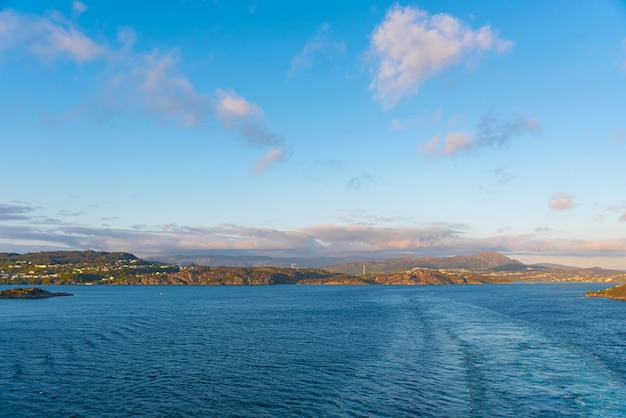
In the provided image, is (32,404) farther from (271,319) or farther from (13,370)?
(271,319)

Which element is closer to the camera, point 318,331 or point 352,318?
point 318,331

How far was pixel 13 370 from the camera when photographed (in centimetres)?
5194

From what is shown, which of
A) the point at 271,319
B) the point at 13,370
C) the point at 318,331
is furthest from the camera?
the point at 271,319

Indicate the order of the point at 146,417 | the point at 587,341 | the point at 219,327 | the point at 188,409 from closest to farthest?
the point at 146,417, the point at 188,409, the point at 587,341, the point at 219,327

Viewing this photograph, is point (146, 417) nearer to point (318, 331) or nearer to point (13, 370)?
point (13, 370)

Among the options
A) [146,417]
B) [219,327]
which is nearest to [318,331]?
[219,327]

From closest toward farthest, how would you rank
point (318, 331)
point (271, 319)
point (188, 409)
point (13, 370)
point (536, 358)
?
point (188, 409) → point (13, 370) → point (536, 358) → point (318, 331) → point (271, 319)

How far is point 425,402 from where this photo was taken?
132ft

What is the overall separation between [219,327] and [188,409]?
5737cm

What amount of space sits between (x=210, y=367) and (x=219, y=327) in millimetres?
40962

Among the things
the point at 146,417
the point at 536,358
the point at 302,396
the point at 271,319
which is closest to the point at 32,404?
the point at 146,417

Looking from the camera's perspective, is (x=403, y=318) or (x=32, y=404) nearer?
(x=32, y=404)

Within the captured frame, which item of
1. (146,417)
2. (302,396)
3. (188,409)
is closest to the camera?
(146,417)

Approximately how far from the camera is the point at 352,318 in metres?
114
